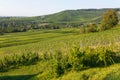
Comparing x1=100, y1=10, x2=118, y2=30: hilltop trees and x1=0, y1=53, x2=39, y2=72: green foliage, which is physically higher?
x1=100, y1=10, x2=118, y2=30: hilltop trees

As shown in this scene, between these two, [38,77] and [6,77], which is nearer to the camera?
[38,77]

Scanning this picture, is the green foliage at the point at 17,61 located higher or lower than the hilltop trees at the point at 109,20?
lower

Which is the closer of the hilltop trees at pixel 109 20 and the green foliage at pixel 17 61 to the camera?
the green foliage at pixel 17 61

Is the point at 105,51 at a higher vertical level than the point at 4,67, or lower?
higher

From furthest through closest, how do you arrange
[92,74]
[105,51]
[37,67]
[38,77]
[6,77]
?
[37,67] < [6,77] < [38,77] < [105,51] < [92,74]

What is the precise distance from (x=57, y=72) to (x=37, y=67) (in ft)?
36.2

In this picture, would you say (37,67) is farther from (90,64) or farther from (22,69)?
(90,64)

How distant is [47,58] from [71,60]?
1412 cm

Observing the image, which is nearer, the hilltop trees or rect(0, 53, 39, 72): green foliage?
rect(0, 53, 39, 72): green foliage

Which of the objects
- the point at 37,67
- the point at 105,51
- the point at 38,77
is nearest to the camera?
the point at 105,51

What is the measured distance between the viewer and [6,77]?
51312mm

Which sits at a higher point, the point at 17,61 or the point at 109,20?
the point at 109,20

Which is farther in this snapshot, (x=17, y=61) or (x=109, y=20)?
(x=109, y=20)

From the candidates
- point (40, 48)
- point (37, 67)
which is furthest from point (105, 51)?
point (40, 48)
